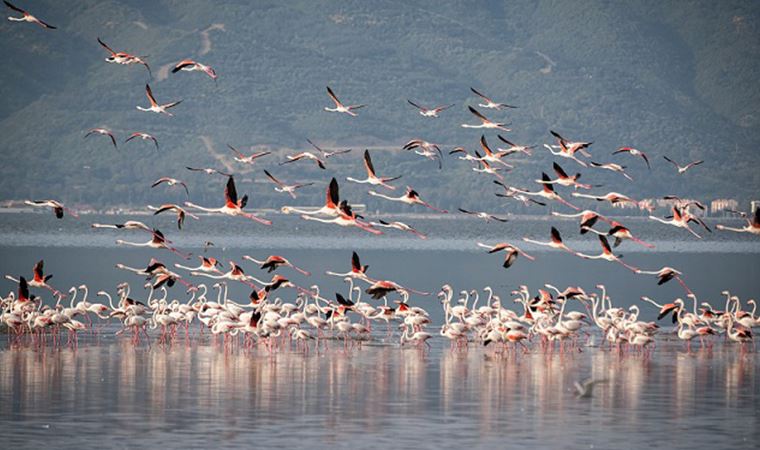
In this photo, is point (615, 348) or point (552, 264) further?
point (552, 264)

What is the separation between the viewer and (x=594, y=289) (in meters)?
57.9

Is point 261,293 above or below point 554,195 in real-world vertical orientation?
below

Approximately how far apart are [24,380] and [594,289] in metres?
34.3

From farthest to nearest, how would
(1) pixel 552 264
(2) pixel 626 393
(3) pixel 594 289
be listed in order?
(1) pixel 552 264 → (3) pixel 594 289 → (2) pixel 626 393

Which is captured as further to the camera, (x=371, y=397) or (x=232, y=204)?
(x=232, y=204)

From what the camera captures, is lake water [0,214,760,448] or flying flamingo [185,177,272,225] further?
flying flamingo [185,177,272,225]

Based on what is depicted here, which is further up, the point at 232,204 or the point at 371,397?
the point at 232,204

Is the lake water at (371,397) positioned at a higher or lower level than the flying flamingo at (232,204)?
lower

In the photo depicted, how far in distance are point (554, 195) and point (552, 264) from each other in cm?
5219

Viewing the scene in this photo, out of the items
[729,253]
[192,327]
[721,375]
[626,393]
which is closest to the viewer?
[626,393]

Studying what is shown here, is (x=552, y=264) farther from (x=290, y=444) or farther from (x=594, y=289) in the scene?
(x=290, y=444)

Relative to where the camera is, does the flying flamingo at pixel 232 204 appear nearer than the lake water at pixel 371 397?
No

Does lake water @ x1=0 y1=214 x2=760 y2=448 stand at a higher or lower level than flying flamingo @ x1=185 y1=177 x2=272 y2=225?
lower

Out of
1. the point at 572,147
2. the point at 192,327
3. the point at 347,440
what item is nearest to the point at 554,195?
the point at 572,147
